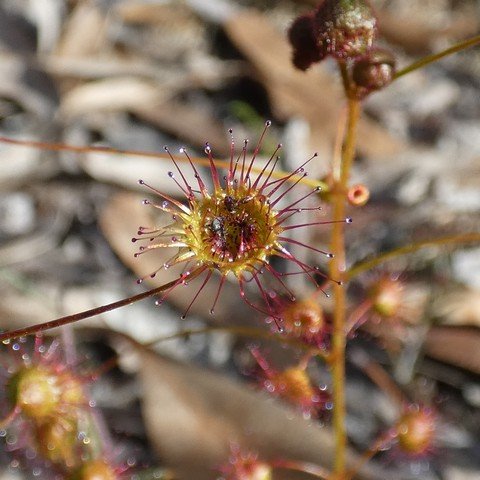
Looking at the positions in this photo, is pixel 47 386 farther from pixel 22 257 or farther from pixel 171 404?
pixel 22 257

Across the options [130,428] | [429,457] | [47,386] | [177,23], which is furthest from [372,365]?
[177,23]

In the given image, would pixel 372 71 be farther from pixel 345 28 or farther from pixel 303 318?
pixel 303 318

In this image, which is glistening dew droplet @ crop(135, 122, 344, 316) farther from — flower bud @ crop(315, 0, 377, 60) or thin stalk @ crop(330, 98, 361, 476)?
flower bud @ crop(315, 0, 377, 60)

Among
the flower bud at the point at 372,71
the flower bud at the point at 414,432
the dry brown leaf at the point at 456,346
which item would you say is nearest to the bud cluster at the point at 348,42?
the flower bud at the point at 372,71

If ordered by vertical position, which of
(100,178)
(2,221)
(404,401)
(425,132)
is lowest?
(404,401)

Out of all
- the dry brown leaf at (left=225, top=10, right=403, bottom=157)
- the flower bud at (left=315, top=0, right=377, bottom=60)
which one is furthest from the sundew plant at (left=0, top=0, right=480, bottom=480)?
the dry brown leaf at (left=225, top=10, right=403, bottom=157)

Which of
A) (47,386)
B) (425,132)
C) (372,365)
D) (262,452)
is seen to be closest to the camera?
(47,386)

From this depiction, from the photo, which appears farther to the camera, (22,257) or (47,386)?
(22,257)

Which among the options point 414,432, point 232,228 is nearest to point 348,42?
point 232,228
